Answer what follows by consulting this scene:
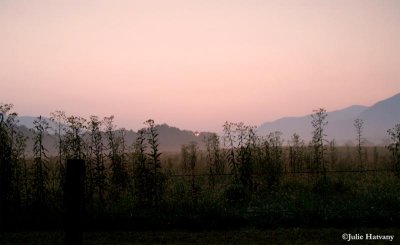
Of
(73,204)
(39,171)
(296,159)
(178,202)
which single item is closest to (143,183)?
(178,202)

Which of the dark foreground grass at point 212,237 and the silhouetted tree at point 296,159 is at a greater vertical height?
the silhouetted tree at point 296,159

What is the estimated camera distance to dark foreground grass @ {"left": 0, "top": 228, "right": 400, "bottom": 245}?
9789mm

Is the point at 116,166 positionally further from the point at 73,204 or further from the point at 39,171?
the point at 73,204

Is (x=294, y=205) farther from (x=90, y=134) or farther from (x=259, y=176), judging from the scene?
(x=90, y=134)

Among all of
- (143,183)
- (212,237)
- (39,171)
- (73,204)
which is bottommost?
(212,237)

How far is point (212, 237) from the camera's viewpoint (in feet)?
33.8

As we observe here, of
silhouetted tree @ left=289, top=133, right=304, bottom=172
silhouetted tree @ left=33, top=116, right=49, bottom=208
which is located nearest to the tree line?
silhouetted tree @ left=33, top=116, right=49, bottom=208

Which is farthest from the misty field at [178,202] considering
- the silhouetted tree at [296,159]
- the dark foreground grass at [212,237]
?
the silhouetted tree at [296,159]

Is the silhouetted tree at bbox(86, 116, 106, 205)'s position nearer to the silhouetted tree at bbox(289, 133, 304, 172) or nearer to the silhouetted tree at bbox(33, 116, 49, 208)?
the silhouetted tree at bbox(33, 116, 49, 208)

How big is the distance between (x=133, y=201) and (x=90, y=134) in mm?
3307

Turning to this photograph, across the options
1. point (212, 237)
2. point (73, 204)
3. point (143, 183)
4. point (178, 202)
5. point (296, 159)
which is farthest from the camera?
point (296, 159)

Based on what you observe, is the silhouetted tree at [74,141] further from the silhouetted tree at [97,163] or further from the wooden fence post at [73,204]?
the wooden fence post at [73,204]

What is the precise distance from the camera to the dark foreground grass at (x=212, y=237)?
9.79 m

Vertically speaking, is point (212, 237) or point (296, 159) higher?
point (296, 159)
